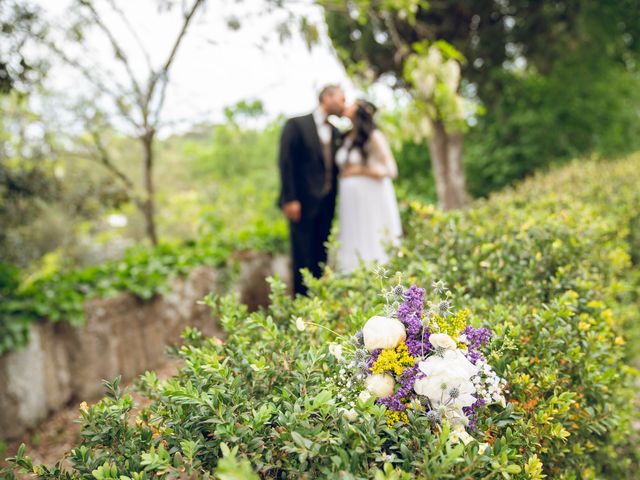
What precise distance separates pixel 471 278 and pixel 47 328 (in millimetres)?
3534

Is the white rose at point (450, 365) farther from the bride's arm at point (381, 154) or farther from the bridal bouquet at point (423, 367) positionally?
the bride's arm at point (381, 154)

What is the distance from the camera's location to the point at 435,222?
3.30 metres

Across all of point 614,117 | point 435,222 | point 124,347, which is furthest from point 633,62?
point 124,347

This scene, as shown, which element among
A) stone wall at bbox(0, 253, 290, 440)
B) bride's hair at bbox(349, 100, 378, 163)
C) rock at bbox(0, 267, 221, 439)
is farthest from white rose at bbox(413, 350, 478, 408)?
bride's hair at bbox(349, 100, 378, 163)

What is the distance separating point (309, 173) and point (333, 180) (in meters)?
0.32

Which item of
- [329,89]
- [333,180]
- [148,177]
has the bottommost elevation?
[333,180]

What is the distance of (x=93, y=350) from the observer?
473 centimetres

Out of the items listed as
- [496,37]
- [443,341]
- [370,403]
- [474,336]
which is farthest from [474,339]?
[496,37]

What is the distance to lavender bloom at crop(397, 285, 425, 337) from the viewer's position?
1.48 metres

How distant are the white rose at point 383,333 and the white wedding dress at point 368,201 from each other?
12.8ft

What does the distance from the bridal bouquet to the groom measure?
3741mm

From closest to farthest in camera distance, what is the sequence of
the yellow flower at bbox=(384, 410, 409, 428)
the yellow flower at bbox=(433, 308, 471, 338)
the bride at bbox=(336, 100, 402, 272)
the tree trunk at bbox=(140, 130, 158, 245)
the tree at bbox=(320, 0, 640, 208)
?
1. the yellow flower at bbox=(384, 410, 409, 428)
2. the yellow flower at bbox=(433, 308, 471, 338)
3. the bride at bbox=(336, 100, 402, 272)
4. the tree trunk at bbox=(140, 130, 158, 245)
5. the tree at bbox=(320, 0, 640, 208)

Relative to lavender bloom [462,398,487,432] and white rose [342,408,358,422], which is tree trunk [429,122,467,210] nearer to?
lavender bloom [462,398,487,432]

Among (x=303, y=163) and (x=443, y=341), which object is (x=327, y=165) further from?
(x=443, y=341)
